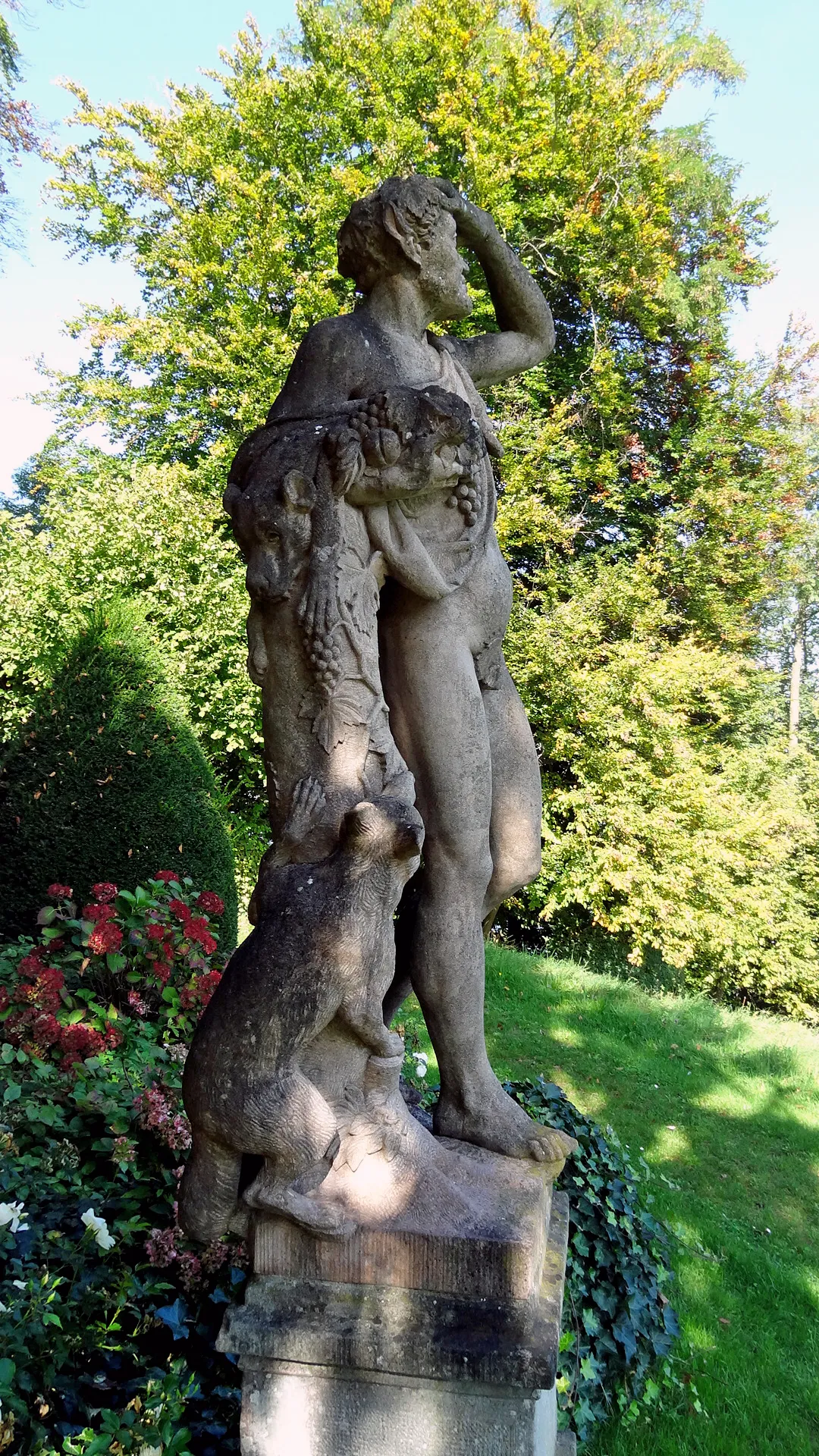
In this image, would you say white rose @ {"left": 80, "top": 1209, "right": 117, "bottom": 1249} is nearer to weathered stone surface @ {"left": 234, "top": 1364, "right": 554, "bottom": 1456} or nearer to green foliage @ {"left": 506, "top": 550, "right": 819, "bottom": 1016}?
weathered stone surface @ {"left": 234, "top": 1364, "right": 554, "bottom": 1456}

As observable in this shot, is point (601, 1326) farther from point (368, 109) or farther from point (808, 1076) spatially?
point (368, 109)

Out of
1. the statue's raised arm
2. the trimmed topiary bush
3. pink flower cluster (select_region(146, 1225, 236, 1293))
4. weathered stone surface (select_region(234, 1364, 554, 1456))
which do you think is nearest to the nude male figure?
the statue's raised arm

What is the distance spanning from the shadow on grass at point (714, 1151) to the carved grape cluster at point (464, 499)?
2.64m

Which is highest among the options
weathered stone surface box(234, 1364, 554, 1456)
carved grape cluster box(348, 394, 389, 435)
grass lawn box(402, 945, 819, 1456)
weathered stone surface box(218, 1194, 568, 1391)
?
carved grape cluster box(348, 394, 389, 435)

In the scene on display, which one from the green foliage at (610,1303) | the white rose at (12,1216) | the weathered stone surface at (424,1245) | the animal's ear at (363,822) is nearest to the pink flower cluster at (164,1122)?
the white rose at (12,1216)

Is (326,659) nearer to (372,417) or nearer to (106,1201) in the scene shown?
(372,417)

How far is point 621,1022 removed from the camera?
21.7 ft

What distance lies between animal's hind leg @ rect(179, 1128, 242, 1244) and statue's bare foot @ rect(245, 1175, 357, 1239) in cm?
7

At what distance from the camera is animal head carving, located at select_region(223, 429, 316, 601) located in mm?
1988

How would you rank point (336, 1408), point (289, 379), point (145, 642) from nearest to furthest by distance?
point (336, 1408) → point (289, 379) → point (145, 642)

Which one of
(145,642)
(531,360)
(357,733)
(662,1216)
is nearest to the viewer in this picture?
(357,733)

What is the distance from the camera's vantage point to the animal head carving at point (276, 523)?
1988 millimetres

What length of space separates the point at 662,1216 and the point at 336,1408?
269 centimetres

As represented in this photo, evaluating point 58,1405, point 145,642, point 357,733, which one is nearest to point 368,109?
point 145,642
